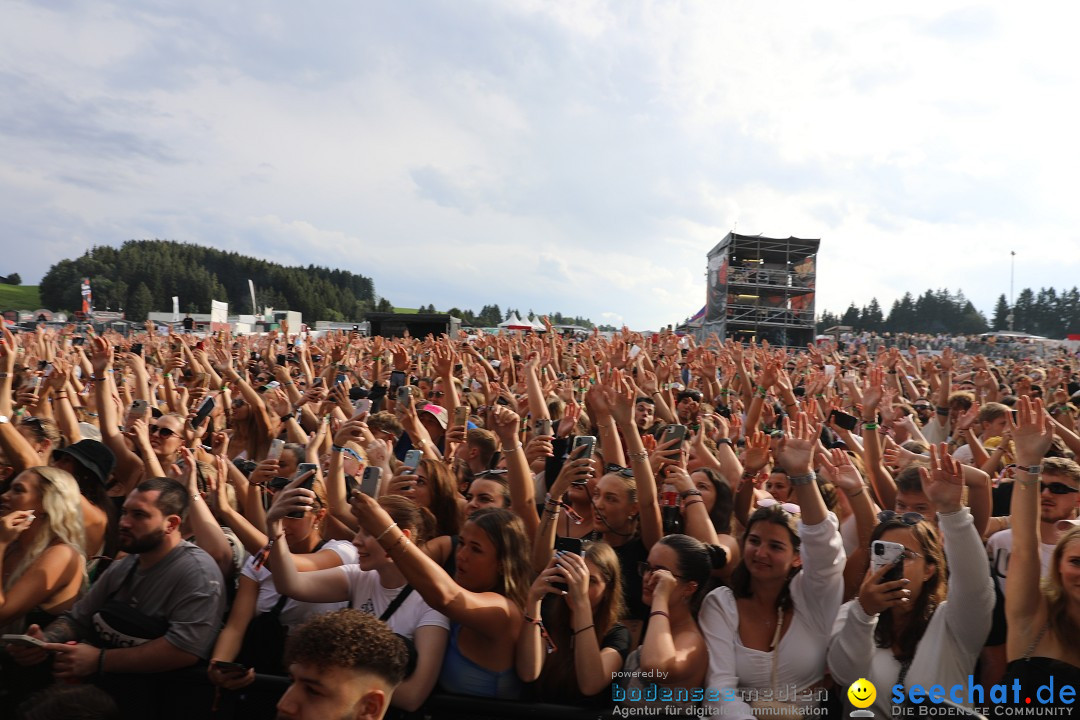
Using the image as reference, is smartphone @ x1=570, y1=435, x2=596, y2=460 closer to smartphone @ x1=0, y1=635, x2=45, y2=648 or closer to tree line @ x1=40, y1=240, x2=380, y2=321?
smartphone @ x1=0, y1=635, x2=45, y2=648

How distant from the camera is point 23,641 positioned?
9.09 ft

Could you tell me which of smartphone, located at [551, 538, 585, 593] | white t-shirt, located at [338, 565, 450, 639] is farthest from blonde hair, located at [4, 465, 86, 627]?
smartphone, located at [551, 538, 585, 593]

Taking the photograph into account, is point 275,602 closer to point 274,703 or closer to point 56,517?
point 274,703

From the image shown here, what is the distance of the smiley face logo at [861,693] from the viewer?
8.50 feet

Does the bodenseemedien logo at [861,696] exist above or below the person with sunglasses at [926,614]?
below

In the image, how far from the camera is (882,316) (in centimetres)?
9544

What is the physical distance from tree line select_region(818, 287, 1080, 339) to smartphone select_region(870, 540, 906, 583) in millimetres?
96466

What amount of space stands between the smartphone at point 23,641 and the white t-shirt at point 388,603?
3.86 feet

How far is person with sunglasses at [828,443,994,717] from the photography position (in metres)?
2.57

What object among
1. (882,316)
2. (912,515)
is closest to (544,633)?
(912,515)

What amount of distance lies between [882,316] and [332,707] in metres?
105

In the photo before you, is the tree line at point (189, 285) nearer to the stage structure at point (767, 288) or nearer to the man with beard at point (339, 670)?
the stage structure at point (767, 288)

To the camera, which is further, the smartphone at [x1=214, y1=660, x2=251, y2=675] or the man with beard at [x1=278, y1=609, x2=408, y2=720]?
the smartphone at [x1=214, y1=660, x2=251, y2=675]

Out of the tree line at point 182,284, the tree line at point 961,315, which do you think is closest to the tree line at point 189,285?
the tree line at point 182,284
